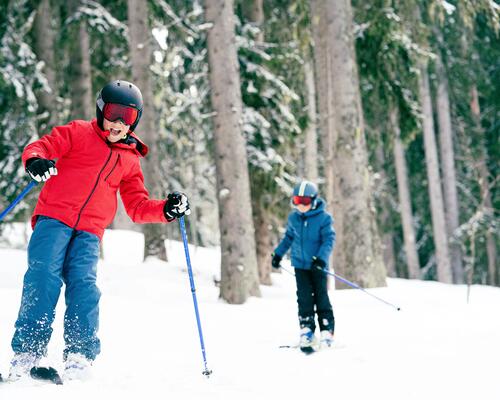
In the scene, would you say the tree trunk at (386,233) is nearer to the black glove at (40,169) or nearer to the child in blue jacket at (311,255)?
the child in blue jacket at (311,255)

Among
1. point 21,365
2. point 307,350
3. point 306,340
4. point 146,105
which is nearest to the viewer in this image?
point 21,365

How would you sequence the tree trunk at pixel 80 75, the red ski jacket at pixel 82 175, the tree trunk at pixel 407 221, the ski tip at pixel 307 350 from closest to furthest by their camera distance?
the red ski jacket at pixel 82 175 → the ski tip at pixel 307 350 → the tree trunk at pixel 80 75 → the tree trunk at pixel 407 221

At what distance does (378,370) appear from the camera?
4.55 meters

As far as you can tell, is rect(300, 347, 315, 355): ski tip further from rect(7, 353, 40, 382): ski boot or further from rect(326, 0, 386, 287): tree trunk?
rect(326, 0, 386, 287): tree trunk

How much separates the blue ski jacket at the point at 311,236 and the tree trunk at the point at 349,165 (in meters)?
3.91

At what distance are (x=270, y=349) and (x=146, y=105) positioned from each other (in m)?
6.98

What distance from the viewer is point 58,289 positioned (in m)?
3.92

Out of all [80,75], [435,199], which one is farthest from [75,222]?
[435,199]

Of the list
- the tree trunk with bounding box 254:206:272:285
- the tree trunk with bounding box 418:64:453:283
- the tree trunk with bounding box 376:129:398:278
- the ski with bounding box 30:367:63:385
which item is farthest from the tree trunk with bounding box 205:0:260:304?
the tree trunk with bounding box 376:129:398:278

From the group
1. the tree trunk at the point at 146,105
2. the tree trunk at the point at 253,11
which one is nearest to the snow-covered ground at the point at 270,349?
the tree trunk at the point at 146,105

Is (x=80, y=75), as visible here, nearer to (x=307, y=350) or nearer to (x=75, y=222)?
(x=307, y=350)

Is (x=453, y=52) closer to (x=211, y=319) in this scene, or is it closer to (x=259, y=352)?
(x=211, y=319)

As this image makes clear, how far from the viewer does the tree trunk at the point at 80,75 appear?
13961 millimetres

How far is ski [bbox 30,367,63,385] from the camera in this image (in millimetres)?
3637
